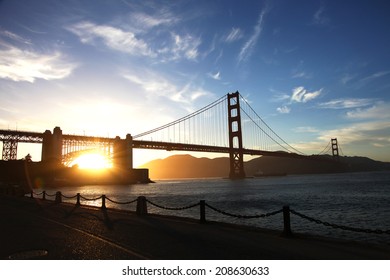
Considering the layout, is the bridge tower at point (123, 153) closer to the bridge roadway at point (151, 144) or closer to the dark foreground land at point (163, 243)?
the bridge roadway at point (151, 144)

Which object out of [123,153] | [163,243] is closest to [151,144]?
[123,153]

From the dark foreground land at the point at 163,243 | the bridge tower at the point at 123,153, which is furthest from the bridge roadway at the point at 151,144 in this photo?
the dark foreground land at the point at 163,243

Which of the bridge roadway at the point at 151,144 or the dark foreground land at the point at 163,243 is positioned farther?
the bridge roadway at the point at 151,144

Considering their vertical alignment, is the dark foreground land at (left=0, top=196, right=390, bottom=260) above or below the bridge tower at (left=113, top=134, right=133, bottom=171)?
below

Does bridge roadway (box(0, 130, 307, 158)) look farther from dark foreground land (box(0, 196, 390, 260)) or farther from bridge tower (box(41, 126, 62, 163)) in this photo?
dark foreground land (box(0, 196, 390, 260))

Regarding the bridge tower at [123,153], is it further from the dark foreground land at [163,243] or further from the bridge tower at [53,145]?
the dark foreground land at [163,243]

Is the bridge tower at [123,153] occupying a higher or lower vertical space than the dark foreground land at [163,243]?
higher

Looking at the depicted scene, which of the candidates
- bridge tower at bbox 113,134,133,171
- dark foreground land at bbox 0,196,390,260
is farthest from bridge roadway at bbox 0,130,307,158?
dark foreground land at bbox 0,196,390,260
